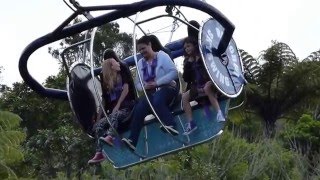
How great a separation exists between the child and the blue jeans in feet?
0.47

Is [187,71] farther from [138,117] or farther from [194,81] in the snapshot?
[138,117]

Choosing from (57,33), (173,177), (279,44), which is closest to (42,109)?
(279,44)

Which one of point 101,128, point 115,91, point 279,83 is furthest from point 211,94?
point 279,83

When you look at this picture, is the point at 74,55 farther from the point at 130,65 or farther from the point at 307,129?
the point at 307,129

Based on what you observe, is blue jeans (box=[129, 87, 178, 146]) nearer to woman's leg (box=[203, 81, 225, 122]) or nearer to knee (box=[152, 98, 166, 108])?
knee (box=[152, 98, 166, 108])

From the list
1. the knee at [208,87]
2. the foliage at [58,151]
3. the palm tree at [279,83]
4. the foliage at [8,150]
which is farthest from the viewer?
the palm tree at [279,83]

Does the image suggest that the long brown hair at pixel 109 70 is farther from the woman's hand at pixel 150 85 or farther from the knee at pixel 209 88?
the knee at pixel 209 88

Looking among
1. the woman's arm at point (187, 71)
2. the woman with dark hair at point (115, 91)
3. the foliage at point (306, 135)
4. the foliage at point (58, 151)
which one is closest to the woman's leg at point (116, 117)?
the woman with dark hair at point (115, 91)

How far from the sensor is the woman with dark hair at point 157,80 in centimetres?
784

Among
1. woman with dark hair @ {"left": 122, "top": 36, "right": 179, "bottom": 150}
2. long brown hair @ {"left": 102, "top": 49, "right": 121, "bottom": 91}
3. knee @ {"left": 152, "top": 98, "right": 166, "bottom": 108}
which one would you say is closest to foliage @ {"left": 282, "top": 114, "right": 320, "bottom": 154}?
long brown hair @ {"left": 102, "top": 49, "right": 121, "bottom": 91}

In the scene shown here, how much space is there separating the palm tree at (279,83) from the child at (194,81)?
57.8ft

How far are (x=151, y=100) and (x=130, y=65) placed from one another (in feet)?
3.44

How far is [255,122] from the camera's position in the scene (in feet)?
99.7

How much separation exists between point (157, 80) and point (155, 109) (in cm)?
26
